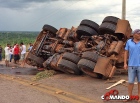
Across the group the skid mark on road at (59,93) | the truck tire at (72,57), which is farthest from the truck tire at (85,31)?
the skid mark on road at (59,93)

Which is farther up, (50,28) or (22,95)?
(50,28)

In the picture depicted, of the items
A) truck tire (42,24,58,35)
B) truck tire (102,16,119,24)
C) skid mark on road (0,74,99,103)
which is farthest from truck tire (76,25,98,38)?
skid mark on road (0,74,99,103)

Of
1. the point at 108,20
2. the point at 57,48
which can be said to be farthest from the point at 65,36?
the point at 108,20

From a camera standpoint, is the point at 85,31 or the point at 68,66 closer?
the point at 68,66

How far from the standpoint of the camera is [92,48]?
454 inches

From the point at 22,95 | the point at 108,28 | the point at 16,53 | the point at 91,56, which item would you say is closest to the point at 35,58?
the point at 108,28

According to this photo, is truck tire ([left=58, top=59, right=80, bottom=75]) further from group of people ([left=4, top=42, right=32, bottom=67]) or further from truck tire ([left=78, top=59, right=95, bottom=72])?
group of people ([left=4, top=42, right=32, bottom=67])

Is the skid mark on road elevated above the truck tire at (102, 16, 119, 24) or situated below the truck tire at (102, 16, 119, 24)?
below

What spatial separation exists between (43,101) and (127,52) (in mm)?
2335

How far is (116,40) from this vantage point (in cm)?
1141

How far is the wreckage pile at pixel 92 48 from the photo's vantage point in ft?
33.1

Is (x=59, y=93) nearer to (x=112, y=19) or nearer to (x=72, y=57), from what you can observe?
(x=72, y=57)

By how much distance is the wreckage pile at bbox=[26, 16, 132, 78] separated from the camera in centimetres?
1009

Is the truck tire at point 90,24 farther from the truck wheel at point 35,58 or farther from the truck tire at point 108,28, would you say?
the truck wheel at point 35,58
